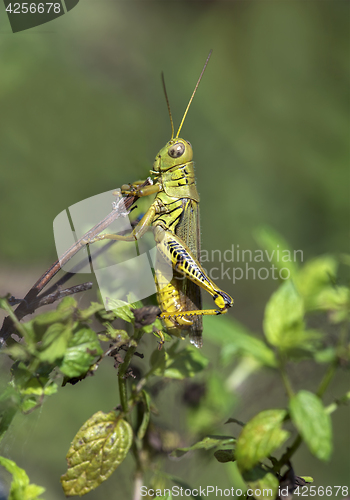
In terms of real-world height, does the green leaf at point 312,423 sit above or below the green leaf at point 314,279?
below

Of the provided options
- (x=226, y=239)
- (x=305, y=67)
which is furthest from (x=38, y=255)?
(x=305, y=67)

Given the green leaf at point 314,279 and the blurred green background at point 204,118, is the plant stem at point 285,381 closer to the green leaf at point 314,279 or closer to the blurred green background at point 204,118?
the green leaf at point 314,279

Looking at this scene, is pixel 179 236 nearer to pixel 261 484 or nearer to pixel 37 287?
pixel 37 287

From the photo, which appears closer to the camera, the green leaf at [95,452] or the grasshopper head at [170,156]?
the green leaf at [95,452]

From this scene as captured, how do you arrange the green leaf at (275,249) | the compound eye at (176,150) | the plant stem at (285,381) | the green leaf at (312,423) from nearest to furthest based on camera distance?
1. the green leaf at (312,423)
2. the plant stem at (285,381)
3. the green leaf at (275,249)
4. the compound eye at (176,150)

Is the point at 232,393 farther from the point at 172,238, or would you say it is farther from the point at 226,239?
the point at 226,239

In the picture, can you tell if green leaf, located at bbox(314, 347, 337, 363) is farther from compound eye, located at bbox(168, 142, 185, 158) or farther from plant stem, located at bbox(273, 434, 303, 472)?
compound eye, located at bbox(168, 142, 185, 158)

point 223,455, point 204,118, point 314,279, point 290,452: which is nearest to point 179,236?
point 314,279

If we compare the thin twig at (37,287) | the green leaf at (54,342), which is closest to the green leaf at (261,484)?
the green leaf at (54,342)
